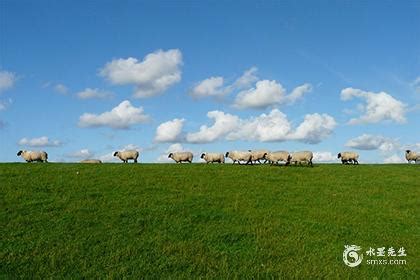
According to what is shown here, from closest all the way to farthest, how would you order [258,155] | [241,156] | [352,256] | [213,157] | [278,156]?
1. [352,256]
2. [278,156]
3. [258,155]
4. [241,156]
5. [213,157]

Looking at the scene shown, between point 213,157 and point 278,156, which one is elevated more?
point 213,157

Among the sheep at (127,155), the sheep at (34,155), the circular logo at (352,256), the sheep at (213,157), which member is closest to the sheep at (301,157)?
the sheep at (213,157)

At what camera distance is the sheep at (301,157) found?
160ft

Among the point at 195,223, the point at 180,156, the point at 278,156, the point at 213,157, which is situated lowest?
the point at 195,223

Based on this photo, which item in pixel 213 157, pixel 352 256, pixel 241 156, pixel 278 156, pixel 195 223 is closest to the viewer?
pixel 352 256

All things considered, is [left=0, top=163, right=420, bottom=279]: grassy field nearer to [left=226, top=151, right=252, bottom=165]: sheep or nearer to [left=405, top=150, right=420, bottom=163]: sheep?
[left=226, top=151, right=252, bottom=165]: sheep

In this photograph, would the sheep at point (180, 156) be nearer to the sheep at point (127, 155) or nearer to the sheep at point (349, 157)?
the sheep at point (127, 155)

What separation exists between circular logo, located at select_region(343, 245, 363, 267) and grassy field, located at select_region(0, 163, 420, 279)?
424 mm

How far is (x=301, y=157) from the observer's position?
48969mm

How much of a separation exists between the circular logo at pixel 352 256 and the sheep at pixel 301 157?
25665mm

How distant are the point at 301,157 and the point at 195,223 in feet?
86.5

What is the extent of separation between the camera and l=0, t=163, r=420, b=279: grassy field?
20108 millimetres

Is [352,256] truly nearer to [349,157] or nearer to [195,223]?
[195,223]

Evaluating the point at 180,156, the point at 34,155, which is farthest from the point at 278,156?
the point at 34,155
